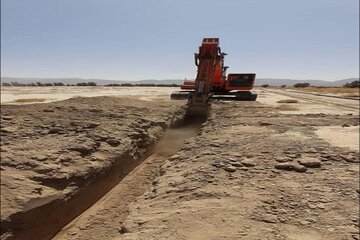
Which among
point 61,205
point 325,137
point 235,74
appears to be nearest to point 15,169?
point 61,205

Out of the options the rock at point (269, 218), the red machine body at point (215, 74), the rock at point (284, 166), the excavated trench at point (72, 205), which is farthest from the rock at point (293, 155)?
the red machine body at point (215, 74)

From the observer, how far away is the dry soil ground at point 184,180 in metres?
5.23

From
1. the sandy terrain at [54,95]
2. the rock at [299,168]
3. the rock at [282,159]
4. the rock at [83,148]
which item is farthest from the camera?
the sandy terrain at [54,95]

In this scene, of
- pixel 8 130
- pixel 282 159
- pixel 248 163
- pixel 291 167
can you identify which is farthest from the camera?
pixel 8 130

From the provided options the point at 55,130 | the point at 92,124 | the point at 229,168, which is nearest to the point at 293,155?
the point at 229,168

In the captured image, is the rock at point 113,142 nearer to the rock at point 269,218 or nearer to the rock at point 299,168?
the rock at point 299,168

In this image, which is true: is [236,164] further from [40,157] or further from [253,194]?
[40,157]

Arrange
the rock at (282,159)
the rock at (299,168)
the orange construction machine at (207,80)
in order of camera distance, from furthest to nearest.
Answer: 1. the orange construction machine at (207,80)
2. the rock at (282,159)
3. the rock at (299,168)

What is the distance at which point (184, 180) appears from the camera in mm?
7070

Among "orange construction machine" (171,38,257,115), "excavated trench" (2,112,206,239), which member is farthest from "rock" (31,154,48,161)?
"orange construction machine" (171,38,257,115)

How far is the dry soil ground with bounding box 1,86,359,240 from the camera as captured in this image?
17.1ft

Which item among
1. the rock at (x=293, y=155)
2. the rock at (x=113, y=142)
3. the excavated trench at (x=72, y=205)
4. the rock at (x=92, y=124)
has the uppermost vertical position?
the rock at (x=92, y=124)

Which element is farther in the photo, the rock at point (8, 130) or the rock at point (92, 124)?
the rock at point (92, 124)

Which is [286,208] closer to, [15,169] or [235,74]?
[15,169]
